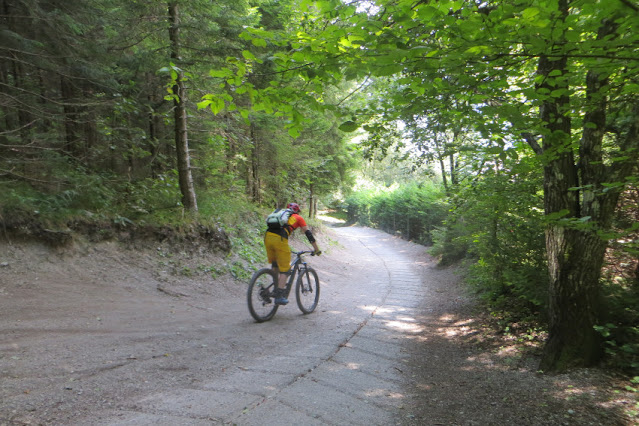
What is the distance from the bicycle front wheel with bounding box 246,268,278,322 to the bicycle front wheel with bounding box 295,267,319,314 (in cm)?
59

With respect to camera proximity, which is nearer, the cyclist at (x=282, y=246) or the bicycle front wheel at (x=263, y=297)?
the bicycle front wheel at (x=263, y=297)

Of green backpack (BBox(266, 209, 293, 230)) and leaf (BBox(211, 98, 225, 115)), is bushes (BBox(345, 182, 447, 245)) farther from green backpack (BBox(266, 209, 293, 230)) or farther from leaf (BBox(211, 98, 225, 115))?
leaf (BBox(211, 98, 225, 115))

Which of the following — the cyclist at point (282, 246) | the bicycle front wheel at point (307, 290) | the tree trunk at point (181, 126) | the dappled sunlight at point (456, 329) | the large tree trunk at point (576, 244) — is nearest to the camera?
the large tree trunk at point (576, 244)

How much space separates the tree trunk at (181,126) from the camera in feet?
28.0

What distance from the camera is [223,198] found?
1259cm

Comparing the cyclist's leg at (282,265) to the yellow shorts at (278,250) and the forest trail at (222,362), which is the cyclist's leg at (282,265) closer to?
the yellow shorts at (278,250)

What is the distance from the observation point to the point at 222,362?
4.43 meters

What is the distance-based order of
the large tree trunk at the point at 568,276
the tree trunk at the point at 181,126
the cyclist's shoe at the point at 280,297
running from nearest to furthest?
the large tree trunk at the point at 568,276, the cyclist's shoe at the point at 280,297, the tree trunk at the point at 181,126

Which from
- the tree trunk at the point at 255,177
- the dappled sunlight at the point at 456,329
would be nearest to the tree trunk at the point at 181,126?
the tree trunk at the point at 255,177

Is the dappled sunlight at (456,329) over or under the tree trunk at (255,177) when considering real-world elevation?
under

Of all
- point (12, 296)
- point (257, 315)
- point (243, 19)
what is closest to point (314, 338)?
point (257, 315)

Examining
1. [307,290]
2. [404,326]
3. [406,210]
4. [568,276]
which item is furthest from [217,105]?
[406,210]

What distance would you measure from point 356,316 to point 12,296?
5.78m

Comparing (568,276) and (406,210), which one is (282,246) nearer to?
(568,276)
